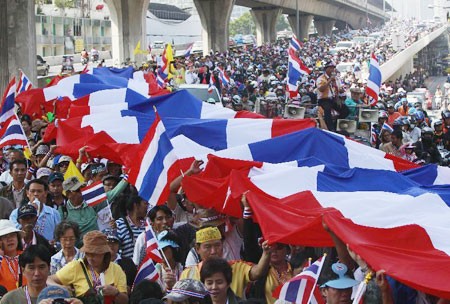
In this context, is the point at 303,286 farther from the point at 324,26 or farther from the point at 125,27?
the point at 324,26

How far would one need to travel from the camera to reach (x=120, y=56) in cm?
4609

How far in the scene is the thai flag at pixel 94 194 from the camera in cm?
957

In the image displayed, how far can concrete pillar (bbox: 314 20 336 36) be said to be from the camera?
12219cm

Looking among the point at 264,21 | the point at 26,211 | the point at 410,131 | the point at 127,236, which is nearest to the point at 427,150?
the point at 410,131

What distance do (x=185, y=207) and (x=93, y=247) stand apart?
9.07ft

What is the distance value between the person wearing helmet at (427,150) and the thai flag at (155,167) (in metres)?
5.36

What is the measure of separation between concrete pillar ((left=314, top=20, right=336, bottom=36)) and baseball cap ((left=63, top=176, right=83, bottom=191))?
→ 374ft

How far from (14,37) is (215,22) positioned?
32.6 meters

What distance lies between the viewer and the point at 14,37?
1133 inches

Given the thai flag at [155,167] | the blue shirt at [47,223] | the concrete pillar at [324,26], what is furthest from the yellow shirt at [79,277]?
the concrete pillar at [324,26]

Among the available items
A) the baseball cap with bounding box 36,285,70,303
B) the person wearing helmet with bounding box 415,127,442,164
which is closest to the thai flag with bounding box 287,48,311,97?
the person wearing helmet with bounding box 415,127,442,164

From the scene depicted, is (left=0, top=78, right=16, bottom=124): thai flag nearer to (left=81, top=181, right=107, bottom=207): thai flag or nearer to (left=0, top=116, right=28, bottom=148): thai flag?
(left=0, top=116, right=28, bottom=148): thai flag

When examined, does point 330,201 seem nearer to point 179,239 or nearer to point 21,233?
point 179,239

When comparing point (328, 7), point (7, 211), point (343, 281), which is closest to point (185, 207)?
point (7, 211)
